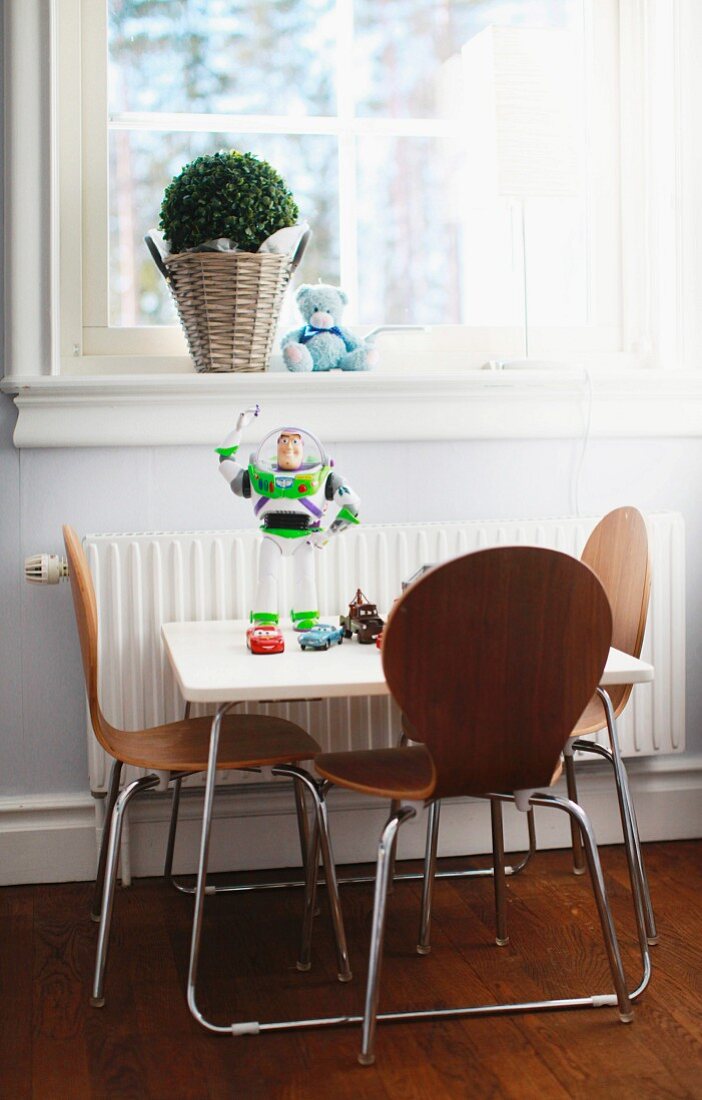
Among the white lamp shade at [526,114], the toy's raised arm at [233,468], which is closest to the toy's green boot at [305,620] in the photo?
the toy's raised arm at [233,468]

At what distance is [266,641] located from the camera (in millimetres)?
1950

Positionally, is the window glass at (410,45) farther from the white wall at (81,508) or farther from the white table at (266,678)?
the white table at (266,678)

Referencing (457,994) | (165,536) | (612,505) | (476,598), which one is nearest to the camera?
(476,598)

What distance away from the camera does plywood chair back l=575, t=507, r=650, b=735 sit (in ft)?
6.99

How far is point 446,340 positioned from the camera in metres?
2.75

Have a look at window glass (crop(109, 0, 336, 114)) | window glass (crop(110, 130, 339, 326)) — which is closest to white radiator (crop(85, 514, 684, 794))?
window glass (crop(110, 130, 339, 326))

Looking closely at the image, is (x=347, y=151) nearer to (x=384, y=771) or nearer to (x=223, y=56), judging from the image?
(x=223, y=56)

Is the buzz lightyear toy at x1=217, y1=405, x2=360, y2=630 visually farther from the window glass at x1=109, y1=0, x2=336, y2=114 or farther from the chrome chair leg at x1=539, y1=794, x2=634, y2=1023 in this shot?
the window glass at x1=109, y1=0, x2=336, y2=114

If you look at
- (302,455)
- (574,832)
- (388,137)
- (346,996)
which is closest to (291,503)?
(302,455)

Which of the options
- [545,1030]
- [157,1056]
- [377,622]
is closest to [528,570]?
[377,622]

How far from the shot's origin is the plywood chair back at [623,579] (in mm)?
2131

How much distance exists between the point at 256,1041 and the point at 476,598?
76 cm

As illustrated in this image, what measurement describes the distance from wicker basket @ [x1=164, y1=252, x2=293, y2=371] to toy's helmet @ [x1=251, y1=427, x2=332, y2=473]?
1.06 ft

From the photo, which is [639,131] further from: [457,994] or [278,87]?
[457,994]
